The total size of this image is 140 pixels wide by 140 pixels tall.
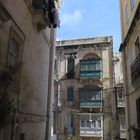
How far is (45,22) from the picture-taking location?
11.0 meters

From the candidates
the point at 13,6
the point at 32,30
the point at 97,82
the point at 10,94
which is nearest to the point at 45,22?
the point at 32,30

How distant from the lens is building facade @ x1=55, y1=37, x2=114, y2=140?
2608cm

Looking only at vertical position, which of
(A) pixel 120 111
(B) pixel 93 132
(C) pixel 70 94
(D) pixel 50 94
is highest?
(C) pixel 70 94

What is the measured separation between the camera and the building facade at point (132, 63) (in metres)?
12.0

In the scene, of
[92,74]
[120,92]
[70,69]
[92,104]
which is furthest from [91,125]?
[70,69]

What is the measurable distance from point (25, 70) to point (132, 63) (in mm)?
6163

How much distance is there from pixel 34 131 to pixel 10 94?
3874mm

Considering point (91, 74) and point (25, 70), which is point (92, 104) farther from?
point (25, 70)

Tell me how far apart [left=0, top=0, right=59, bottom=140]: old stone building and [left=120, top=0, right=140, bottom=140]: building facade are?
4296mm

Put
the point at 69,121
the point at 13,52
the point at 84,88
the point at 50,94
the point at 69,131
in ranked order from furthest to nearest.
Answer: the point at 84,88 < the point at 69,121 < the point at 69,131 < the point at 50,94 < the point at 13,52

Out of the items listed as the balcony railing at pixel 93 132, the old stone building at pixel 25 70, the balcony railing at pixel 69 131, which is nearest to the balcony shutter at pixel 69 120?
the balcony railing at pixel 69 131

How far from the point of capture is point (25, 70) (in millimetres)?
9430

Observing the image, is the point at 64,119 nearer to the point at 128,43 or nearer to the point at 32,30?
the point at 128,43

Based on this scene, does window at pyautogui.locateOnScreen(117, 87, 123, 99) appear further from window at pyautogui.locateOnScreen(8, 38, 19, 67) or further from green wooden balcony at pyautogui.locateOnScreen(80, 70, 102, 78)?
window at pyautogui.locateOnScreen(8, 38, 19, 67)
